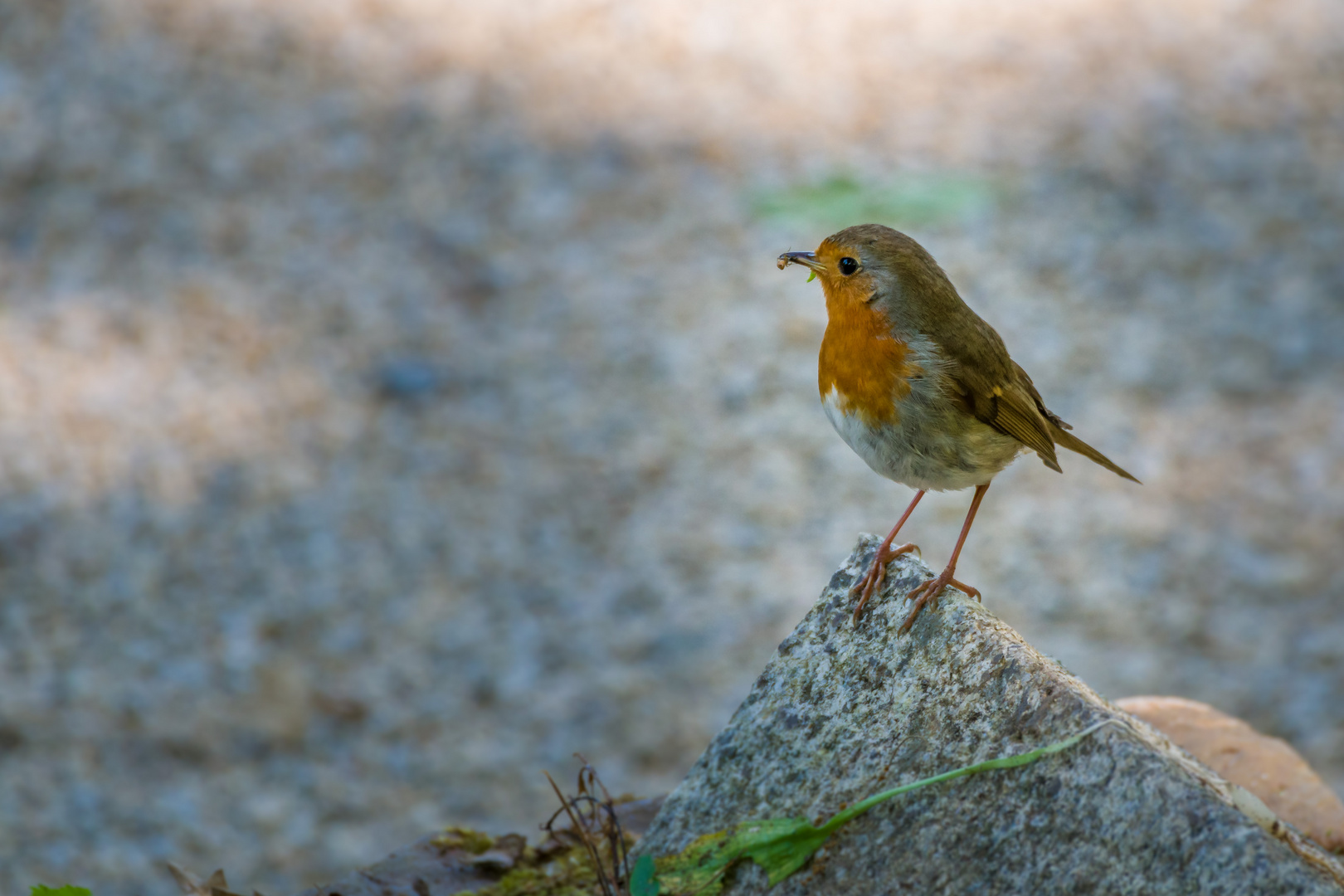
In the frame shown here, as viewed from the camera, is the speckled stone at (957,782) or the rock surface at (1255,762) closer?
the speckled stone at (957,782)

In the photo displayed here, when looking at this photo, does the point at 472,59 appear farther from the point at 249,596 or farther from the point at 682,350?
the point at 249,596

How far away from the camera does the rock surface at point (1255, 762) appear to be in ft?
9.21

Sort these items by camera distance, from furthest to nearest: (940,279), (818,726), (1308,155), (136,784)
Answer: (1308,155), (136,784), (940,279), (818,726)

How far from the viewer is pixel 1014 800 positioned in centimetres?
202

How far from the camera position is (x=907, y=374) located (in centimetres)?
251

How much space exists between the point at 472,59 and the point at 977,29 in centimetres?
343

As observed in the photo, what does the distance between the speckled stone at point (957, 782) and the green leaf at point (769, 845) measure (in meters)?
0.02

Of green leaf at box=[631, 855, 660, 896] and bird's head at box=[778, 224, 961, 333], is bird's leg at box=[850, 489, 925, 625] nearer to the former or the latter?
bird's head at box=[778, 224, 961, 333]

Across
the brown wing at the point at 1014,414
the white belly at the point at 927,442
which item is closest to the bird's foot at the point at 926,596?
the white belly at the point at 927,442

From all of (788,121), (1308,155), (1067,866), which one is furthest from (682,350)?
(1067,866)

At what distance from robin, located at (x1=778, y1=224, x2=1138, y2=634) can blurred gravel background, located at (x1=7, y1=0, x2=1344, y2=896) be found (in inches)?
111

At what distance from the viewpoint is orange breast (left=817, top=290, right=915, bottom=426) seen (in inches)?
99.2

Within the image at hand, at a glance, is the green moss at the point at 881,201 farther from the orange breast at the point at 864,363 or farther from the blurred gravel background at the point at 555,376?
the orange breast at the point at 864,363

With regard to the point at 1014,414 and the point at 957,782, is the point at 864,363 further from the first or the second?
the point at 957,782
